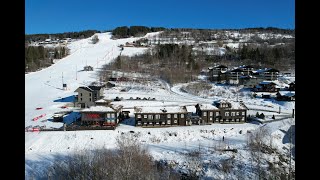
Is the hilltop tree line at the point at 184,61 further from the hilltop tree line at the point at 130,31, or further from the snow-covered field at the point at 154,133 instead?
the hilltop tree line at the point at 130,31

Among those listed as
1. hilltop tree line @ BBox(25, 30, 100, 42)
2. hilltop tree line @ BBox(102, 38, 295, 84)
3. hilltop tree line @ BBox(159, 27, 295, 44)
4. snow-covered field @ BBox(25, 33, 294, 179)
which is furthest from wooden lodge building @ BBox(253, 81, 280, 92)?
hilltop tree line @ BBox(25, 30, 100, 42)

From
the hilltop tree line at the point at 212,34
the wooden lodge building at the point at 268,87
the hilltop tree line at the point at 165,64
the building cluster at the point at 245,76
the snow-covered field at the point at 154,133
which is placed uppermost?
the hilltop tree line at the point at 212,34

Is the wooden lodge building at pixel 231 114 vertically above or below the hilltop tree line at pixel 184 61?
below

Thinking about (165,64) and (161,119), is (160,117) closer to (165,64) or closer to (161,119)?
(161,119)

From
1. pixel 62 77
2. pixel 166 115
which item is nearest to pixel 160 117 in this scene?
pixel 166 115

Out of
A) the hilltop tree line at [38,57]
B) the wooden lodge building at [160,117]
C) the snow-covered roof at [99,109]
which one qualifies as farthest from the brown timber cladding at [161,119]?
the hilltop tree line at [38,57]
